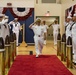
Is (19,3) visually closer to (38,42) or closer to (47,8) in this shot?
(47,8)

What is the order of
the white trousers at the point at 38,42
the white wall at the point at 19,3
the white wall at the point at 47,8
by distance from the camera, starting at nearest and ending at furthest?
the white trousers at the point at 38,42
the white wall at the point at 19,3
the white wall at the point at 47,8

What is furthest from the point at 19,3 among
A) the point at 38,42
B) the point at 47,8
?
the point at 38,42

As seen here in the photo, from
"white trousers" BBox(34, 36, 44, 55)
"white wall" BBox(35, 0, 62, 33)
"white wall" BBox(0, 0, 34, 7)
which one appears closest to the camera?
"white trousers" BBox(34, 36, 44, 55)

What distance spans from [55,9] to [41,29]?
9.50 meters

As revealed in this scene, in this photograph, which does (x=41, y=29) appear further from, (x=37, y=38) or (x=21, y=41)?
(x=21, y=41)

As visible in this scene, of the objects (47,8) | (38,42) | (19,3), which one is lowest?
(38,42)

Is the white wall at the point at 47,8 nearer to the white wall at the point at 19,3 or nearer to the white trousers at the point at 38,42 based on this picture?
the white wall at the point at 19,3

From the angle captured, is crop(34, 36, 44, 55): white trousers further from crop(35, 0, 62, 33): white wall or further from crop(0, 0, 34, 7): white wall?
crop(35, 0, 62, 33): white wall

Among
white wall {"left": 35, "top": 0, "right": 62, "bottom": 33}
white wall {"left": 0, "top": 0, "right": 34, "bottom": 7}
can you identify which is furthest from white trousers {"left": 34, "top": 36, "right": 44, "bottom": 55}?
white wall {"left": 35, "top": 0, "right": 62, "bottom": 33}

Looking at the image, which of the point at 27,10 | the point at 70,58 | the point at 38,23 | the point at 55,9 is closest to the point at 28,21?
the point at 27,10

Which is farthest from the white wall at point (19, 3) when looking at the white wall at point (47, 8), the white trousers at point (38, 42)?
the white trousers at point (38, 42)

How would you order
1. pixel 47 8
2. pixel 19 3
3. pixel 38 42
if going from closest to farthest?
pixel 38 42, pixel 19 3, pixel 47 8

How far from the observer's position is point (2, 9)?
1603cm

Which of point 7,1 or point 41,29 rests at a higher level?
A: point 7,1
